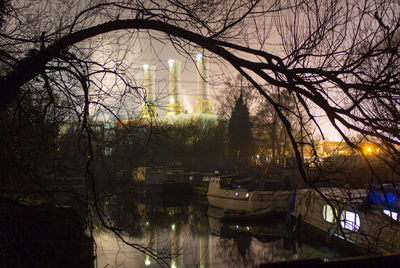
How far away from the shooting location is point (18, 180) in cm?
520

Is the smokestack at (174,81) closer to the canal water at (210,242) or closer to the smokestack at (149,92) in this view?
the smokestack at (149,92)

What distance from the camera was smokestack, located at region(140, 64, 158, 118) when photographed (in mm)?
4883

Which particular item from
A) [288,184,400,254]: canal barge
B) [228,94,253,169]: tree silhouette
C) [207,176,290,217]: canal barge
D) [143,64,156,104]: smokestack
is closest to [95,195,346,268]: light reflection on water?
[207,176,290,217]: canal barge

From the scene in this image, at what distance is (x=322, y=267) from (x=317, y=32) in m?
2.91

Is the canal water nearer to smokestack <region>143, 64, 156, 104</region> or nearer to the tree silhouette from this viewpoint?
smokestack <region>143, 64, 156, 104</region>

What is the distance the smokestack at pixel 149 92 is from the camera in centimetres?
488

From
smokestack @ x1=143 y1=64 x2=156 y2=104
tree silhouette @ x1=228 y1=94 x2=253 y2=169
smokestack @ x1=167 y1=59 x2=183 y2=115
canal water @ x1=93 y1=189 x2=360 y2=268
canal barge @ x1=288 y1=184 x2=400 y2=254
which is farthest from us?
tree silhouette @ x1=228 y1=94 x2=253 y2=169

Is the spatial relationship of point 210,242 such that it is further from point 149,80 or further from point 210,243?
point 149,80

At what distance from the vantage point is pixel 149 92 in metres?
5.05

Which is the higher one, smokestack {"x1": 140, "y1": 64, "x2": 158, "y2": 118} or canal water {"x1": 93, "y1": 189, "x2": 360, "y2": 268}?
smokestack {"x1": 140, "y1": 64, "x2": 158, "y2": 118}

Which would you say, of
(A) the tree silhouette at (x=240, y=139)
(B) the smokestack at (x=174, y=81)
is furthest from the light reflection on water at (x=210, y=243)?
(A) the tree silhouette at (x=240, y=139)

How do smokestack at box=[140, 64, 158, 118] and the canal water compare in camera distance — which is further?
the canal water

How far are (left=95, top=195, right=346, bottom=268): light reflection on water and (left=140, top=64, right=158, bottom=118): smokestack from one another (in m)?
9.34

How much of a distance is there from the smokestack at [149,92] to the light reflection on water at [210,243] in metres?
9.34
